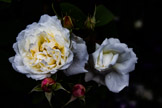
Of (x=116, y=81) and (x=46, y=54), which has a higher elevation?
(x=46, y=54)

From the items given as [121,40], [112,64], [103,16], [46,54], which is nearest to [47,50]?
[46,54]

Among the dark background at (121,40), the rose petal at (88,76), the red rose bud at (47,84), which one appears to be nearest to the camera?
the red rose bud at (47,84)

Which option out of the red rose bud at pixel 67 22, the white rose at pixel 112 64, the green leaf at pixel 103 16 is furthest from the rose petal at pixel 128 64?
the green leaf at pixel 103 16

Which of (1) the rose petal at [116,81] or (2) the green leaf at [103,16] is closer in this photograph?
(1) the rose petal at [116,81]

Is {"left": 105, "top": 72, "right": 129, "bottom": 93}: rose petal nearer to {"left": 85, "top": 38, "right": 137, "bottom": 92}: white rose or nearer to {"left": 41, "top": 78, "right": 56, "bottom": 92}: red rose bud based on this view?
{"left": 85, "top": 38, "right": 137, "bottom": 92}: white rose

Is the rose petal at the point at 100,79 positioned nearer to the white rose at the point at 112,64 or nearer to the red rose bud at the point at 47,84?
the white rose at the point at 112,64

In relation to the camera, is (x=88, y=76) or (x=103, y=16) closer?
(x=88, y=76)

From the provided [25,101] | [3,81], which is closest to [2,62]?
[3,81]

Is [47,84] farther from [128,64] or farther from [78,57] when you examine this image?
[128,64]
